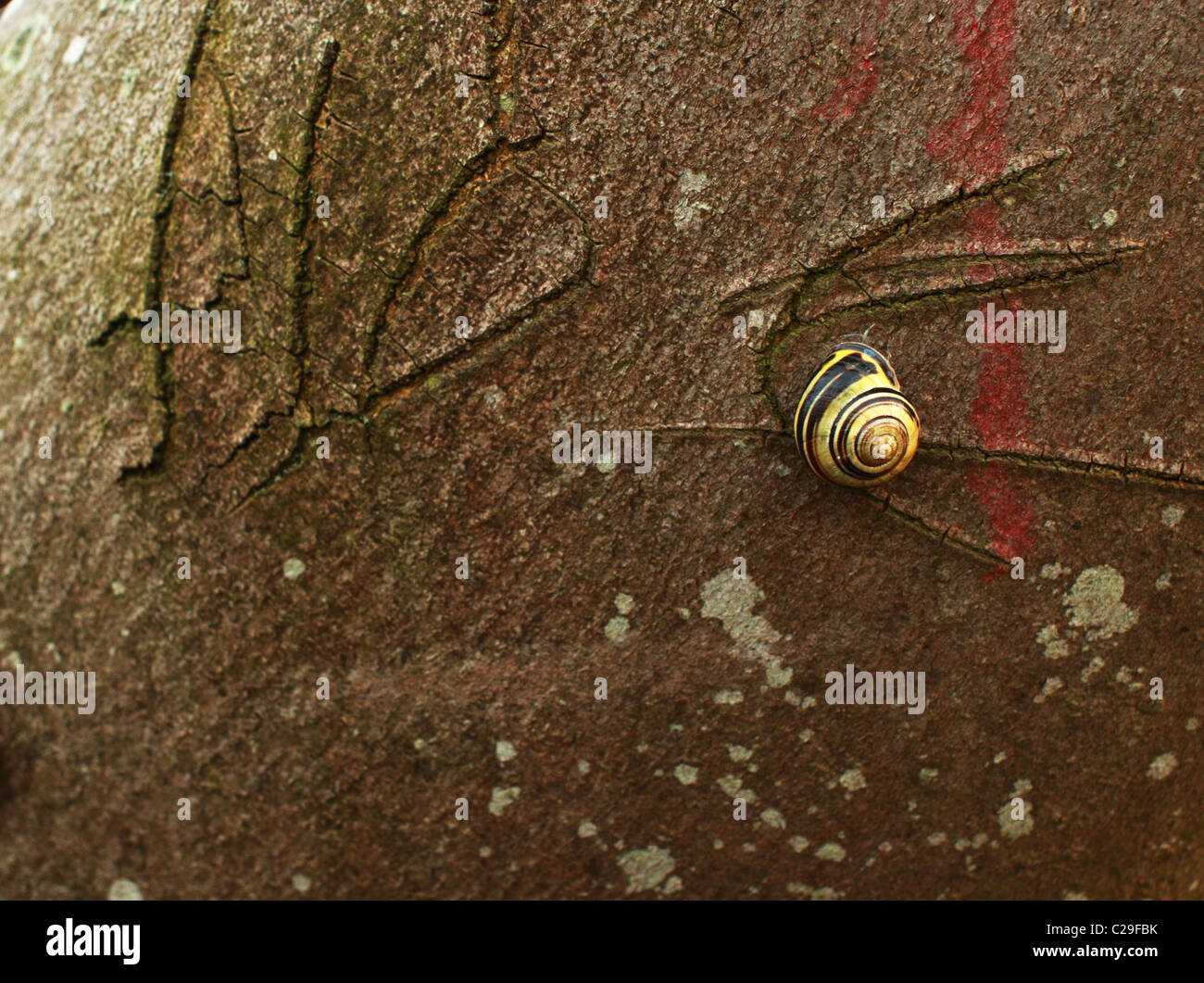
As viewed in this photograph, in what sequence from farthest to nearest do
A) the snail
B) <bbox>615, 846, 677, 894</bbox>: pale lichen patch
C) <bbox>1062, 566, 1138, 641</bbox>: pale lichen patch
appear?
<bbox>615, 846, 677, 894</bbox>: pale lichen patch, <bbox>1062, 566, 1138, 641</bbox>: pale lichen patch, the snail

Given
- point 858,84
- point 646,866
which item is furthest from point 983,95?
point 646,866

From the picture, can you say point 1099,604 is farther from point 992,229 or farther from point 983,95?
point 983,95

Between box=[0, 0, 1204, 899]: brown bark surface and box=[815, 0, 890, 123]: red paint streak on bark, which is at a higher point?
box=[815, 0, 890, 123]: red paint streak on bark

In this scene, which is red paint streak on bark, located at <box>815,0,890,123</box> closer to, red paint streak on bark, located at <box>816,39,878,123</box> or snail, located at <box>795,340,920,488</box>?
red paint streak on bark, located at <box>816,39,878,123</box>

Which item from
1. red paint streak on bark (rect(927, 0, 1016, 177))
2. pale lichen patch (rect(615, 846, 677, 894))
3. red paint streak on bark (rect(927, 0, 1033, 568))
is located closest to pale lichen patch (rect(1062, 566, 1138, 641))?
red paint streak on bark (rect(927, 0, 1033, 568))

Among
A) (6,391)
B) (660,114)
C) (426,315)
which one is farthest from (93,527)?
(660,114)

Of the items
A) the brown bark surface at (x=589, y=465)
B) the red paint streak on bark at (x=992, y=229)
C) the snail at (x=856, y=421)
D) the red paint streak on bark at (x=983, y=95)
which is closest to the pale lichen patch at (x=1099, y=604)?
the brown bark surface at (x=589, y=465)

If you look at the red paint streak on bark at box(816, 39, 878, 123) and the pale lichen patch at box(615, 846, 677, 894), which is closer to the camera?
the red paint streak on bark at box(816, 39, 878, 123)
